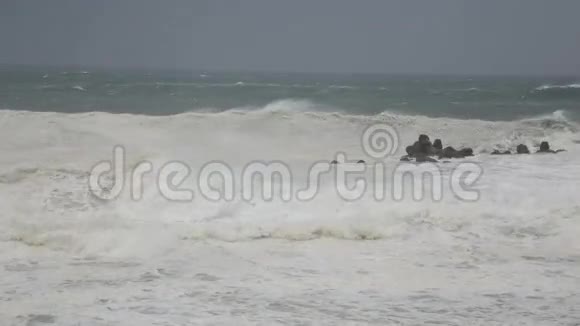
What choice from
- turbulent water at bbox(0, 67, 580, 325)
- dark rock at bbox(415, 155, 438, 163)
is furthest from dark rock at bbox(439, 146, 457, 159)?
turbulent water at bbox(0, 67, 580, 325)

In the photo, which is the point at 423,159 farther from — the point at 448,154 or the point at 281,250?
the point at 281,250

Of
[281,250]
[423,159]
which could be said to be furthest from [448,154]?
[281,250]

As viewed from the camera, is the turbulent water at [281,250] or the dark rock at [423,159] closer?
the turbulent water at [281,250]

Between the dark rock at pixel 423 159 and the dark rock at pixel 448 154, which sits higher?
the dark rock at pixel 448 154

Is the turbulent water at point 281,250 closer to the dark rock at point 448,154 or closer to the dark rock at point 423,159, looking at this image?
the dark rock at point 423,159

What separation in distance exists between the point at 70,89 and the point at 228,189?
3240 centimetres

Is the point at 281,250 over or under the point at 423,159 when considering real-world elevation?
under

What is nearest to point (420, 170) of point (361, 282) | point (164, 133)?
point (361, 282)

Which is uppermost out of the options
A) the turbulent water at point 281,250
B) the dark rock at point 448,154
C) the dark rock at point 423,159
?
the dark rock at point 448,154

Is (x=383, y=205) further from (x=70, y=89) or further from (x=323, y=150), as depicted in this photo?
(x=70, y=89)

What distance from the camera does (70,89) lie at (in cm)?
3716

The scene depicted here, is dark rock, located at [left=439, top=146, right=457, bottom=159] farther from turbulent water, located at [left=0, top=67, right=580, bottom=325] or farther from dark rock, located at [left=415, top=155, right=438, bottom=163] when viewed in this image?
turbulent water, located at [left=0, top=67, right=580, bottom=325]

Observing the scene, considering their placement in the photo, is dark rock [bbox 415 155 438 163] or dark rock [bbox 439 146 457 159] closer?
dark rock [bbox 415 155 438 163]

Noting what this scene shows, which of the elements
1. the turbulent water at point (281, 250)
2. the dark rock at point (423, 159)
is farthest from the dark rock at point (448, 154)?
the turbulent water at point (281, 250)
